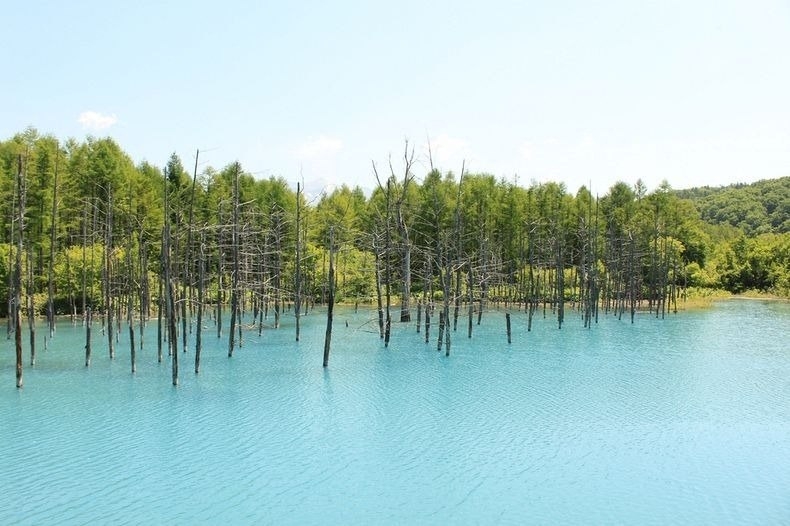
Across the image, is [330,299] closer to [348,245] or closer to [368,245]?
[368,245]

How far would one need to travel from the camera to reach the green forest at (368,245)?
46125mm

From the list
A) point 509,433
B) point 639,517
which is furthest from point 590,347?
point 639,517

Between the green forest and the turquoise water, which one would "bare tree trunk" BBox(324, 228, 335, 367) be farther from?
the green forest

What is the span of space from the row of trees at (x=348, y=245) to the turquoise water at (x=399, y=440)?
24.7 feet

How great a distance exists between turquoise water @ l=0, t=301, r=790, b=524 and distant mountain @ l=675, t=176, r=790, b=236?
110 metres

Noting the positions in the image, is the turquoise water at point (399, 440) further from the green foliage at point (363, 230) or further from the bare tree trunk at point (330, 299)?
the green foliage at point (363, 230)

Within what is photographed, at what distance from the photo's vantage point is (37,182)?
5559cm

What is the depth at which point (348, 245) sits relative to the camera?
6419 centimetres

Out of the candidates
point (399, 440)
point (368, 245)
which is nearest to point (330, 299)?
point (399, 440)

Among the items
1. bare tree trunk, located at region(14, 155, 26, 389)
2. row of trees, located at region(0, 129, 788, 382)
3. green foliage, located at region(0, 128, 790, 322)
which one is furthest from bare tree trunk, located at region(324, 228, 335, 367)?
bare tree trunk, located at region(14, 155, 26, 389)

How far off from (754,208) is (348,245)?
115m

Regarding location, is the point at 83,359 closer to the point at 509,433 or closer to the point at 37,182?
the point at 509,433

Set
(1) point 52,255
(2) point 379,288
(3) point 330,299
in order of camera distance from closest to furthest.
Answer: (3) point 330,299, (1) point 52,255, (2) point 379,288

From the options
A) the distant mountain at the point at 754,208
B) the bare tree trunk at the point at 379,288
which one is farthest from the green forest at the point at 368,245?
the distant mountain at the point at 754,208
